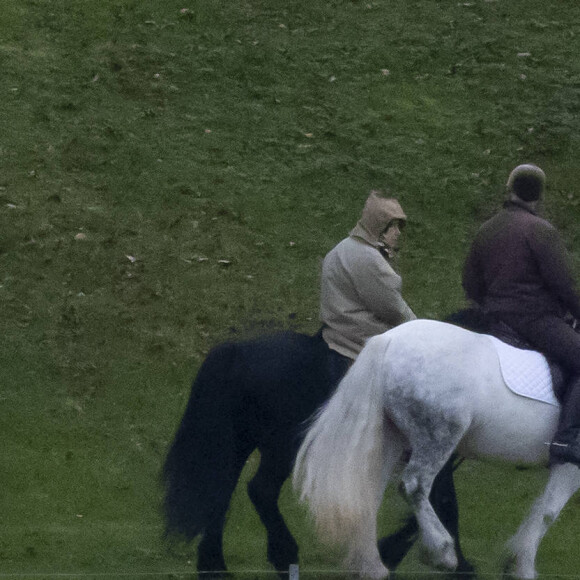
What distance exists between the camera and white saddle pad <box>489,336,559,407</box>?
245 inches

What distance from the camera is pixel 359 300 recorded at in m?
6.85

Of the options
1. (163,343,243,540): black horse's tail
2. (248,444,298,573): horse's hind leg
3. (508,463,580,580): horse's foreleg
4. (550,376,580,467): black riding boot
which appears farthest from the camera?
(248,444,298,573): horse's hind leg

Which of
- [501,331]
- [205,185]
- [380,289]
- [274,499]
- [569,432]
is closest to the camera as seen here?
[569,432]

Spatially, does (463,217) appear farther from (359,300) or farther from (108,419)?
(359,300)

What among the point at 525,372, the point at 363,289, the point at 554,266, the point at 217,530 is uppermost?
the point at 554,266

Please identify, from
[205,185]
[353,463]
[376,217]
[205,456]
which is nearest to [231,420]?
[205,456]

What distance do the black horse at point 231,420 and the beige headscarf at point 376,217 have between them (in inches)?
24.7

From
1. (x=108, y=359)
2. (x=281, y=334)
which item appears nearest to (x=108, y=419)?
(x=108, y=359)

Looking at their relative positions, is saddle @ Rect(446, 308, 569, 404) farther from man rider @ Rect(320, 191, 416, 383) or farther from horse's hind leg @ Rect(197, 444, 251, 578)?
horse's hind leg @ Rect(197, 444, 251, 578)

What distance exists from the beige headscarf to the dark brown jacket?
1.83 ft

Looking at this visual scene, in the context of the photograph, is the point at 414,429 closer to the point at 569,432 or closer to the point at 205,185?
the point at 569,432

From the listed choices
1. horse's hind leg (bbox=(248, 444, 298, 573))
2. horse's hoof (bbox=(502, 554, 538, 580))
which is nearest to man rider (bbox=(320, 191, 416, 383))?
horse's hind leg (bbox=(248, 444, 298, 573))

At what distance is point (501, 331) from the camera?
6.48 metres

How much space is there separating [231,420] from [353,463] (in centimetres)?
96
